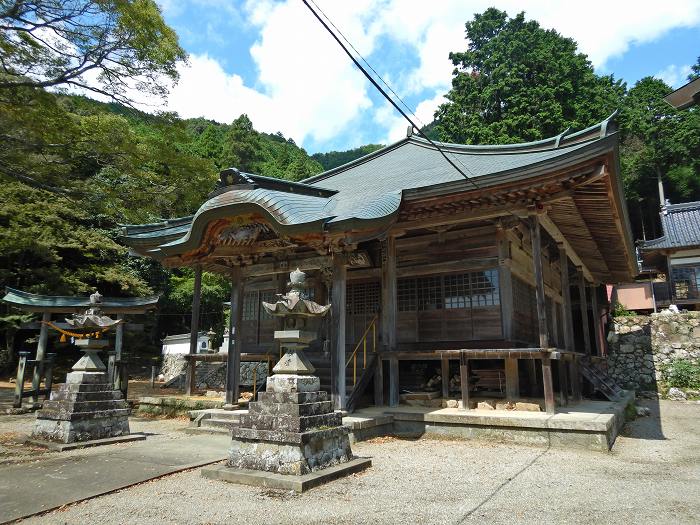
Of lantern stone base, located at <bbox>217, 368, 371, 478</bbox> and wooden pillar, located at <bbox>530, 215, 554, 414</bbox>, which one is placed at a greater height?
A: wooden pillar, located at <bbox>530, 215, 554, 414</bbox>

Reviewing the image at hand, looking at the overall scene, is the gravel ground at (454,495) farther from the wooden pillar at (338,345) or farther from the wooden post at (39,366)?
the wooden post at (39,366)

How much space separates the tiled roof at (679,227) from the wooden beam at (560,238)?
11.9 m

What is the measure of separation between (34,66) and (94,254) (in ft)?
51.8

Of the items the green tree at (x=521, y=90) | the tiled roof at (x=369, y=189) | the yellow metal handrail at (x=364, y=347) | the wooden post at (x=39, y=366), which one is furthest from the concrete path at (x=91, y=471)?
the green tree at (x=521, y=90)

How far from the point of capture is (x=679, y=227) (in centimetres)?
2723

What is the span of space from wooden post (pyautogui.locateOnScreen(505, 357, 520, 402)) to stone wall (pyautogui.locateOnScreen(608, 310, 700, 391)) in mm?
13852

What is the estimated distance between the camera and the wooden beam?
11.2m

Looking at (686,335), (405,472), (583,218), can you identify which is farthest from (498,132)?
(405,472)

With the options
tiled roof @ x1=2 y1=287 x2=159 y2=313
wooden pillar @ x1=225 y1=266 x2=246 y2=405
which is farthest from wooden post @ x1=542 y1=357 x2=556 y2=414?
tiled roof @ x1=2 y1=287 x2=159 y2=313

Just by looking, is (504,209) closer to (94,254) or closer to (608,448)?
(608,448)

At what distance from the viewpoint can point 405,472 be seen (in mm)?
6270

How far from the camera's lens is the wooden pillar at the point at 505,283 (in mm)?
10383

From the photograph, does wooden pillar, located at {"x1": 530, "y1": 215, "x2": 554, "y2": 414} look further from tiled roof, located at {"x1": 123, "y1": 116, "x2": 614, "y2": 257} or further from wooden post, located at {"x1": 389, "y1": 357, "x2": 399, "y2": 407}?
wooden post, located at {"x1": 389, "y1": 357, "x2": 399, "y2": 407}

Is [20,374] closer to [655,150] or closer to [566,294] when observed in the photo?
[566,294]
